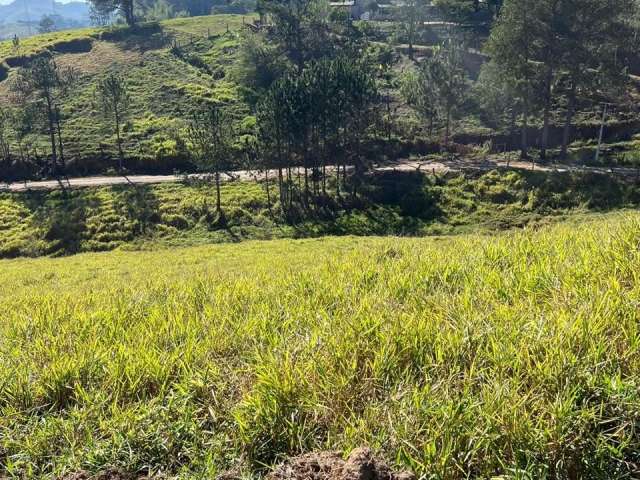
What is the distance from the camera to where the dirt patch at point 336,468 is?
314 cm

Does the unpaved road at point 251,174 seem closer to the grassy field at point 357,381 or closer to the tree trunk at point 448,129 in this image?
the tree trunk at point 448,129

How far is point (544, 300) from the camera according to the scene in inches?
213

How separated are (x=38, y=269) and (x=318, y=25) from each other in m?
59.1

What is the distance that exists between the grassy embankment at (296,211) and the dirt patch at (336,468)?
105 feet

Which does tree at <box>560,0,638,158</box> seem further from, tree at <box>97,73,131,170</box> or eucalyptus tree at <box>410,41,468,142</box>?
tree at <box>97,73,131,170</box>

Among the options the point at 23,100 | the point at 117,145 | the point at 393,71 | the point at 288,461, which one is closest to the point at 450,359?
the point at 288,461

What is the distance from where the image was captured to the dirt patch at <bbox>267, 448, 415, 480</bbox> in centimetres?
314

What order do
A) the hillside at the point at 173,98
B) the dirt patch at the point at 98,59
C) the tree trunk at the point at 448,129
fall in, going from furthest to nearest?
the dirt patch at the point at 98,59 < the tree trunk at the point at 448,129 < the hillside at the point at 173,98

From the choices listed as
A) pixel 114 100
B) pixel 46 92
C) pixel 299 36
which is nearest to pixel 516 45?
pixel 114 100

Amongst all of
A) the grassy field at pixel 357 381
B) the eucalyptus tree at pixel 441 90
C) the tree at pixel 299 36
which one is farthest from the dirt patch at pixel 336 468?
the tree at pixel 299 36

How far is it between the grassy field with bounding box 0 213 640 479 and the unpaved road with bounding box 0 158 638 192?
125 ft

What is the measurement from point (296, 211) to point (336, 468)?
36271 millimetres

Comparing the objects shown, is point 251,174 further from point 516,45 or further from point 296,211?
point 516,45

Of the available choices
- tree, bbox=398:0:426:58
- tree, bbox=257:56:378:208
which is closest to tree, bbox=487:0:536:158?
tree, bbox=257:56:378:208
